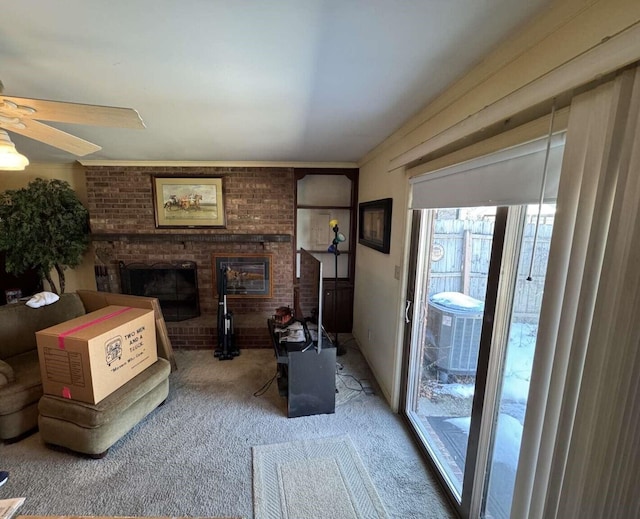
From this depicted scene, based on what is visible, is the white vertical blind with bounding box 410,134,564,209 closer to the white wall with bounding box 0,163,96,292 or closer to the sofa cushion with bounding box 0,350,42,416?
the sofa cushion with bounding box 0,350,42,416

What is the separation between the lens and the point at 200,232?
145 inches

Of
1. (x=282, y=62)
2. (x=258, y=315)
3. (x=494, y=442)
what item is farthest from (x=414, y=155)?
(x=258, y=315)

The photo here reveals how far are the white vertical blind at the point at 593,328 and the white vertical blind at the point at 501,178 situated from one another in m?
0.14

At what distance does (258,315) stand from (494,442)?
2.92 meters

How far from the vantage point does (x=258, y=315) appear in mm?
3775

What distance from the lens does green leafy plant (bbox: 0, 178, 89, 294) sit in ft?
10.5

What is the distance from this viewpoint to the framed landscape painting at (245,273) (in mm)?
3707

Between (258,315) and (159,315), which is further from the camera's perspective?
(258,315)

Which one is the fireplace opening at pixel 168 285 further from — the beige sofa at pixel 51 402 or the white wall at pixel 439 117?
the white wall at pixel 439 117

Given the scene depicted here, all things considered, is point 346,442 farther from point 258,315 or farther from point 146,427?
point 258,315

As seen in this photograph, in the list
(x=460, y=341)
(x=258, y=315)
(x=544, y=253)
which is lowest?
(x=258, y=315)

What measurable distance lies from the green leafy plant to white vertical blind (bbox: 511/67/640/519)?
179 inches

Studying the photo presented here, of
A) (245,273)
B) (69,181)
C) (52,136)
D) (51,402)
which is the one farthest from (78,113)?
(69,181)

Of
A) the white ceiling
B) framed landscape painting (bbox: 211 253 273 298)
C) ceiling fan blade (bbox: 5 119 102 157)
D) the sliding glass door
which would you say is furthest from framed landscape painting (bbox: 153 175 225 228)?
the sliding glass door
